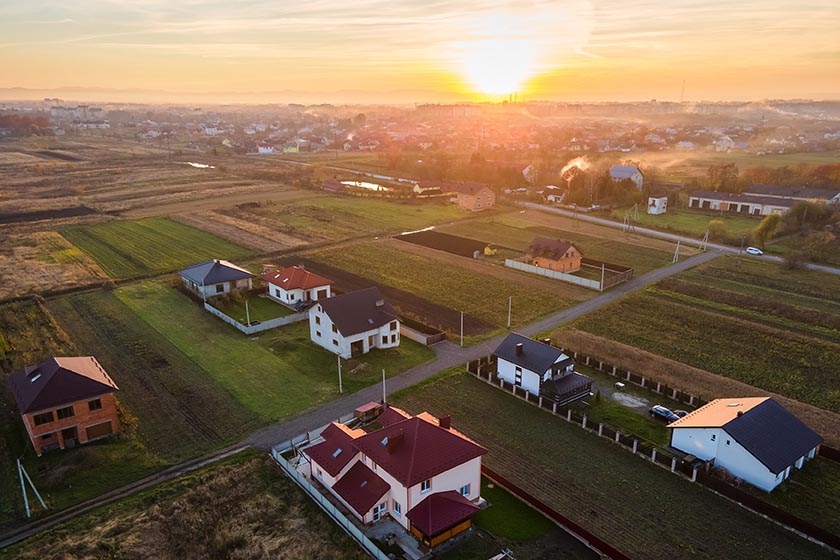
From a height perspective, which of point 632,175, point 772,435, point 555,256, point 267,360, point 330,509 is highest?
point 632,175

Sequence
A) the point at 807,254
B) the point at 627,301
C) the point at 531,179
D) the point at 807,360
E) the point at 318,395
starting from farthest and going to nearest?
the point at 531,179
the point at 807,254
the point at 627,301
the point at 807,360
the point at 318,395

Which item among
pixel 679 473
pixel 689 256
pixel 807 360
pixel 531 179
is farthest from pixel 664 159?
pixel 679 473

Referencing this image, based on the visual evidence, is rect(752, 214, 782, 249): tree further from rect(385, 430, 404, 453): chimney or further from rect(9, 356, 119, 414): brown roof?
rect(9, 356, 119, 414): brown roof

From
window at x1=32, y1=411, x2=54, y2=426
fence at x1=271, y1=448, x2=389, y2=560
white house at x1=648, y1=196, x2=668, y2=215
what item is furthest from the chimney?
white house at x1=648, y1=196, x2=668, y2=215

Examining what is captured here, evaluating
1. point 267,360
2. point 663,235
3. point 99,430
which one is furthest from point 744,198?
point 99,430

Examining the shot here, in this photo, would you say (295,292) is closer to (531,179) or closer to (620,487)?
(620,487)

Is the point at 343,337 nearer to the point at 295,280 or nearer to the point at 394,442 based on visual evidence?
the point at 295,280

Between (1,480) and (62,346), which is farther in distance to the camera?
(62,346)
